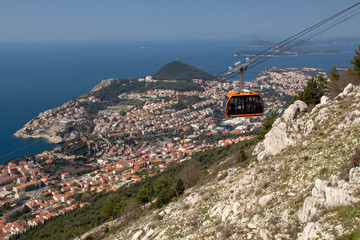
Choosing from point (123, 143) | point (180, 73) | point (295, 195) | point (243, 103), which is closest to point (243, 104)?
point (243, 103)

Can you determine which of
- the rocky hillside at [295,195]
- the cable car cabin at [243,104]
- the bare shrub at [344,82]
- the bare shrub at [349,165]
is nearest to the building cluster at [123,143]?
the rocky hillside at [295,195]

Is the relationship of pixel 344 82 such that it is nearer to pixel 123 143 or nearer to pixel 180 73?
pixel 123 143

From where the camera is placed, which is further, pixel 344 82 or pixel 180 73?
pixel 180 73

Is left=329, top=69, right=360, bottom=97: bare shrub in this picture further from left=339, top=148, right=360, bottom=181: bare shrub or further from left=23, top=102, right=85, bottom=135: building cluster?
left=23, top=102, right=85, bottom=135: building cluster

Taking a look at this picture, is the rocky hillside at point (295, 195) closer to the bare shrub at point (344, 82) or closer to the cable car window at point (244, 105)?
the cable car window at point (244, 105)

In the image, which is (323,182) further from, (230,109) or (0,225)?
(0,225)

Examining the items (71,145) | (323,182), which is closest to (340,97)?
(323,182)
